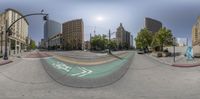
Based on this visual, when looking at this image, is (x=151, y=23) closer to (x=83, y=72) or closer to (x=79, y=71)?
(x=83, y=72)

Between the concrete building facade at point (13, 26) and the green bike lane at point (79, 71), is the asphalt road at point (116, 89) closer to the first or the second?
the green bike lane at point (79, 71)

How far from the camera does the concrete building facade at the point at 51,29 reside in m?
13.6

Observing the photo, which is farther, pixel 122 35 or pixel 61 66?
pixel 122 35

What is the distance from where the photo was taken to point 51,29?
47.9 ft

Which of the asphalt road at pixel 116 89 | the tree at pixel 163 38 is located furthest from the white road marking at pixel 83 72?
the tree at pixel 163 38

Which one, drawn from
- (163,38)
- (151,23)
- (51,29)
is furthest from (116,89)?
(163,38)

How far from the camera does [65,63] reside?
13.5 metres

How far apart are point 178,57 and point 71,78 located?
10.6 metres

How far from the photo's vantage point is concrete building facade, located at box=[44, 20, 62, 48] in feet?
44.7

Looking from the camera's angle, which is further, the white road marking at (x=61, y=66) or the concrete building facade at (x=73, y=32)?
the concrete building facade at (x=73, y=32)

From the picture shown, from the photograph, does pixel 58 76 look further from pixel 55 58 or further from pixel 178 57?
pixel 178 57

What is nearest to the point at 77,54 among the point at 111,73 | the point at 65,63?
the point at 65,63

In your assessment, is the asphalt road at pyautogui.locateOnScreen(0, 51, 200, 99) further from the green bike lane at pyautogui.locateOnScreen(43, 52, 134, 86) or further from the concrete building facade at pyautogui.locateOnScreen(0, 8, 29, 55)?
the concrete building facade at pyautogui.locateOnScreen(0, 8, 29, 55)

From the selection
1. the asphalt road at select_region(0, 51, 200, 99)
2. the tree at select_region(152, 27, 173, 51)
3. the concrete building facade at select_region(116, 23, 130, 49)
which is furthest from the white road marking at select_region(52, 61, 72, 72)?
the tree at select_region(152, 27, 173, 51)
